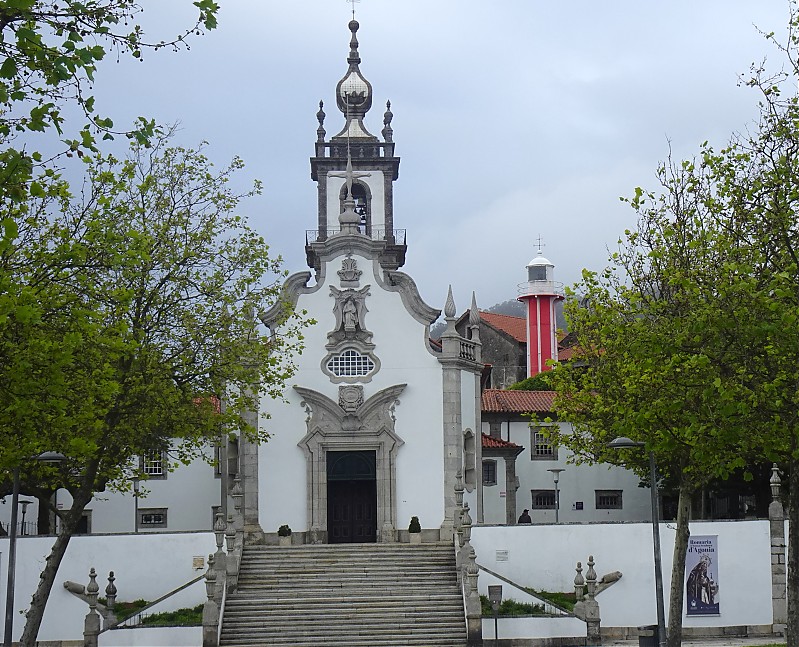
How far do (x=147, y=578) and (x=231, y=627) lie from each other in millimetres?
3866

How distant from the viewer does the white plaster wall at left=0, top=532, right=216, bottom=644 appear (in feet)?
97.0

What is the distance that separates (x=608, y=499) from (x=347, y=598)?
18276mm

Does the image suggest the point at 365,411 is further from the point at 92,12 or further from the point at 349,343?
the point at 92,12

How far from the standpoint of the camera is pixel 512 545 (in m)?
32.0

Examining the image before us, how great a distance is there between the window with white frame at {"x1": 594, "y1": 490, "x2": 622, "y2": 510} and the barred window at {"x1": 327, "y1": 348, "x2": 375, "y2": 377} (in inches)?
552

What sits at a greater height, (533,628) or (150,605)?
(150,605)

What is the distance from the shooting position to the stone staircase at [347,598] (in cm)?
2781

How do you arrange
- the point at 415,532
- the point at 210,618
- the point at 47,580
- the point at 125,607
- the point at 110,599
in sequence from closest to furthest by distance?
the point at 47,580 < the point at 210,618 < the point at 110,599 < the point at 125,607 < the point at 415,532

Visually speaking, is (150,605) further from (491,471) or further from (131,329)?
(491,471)

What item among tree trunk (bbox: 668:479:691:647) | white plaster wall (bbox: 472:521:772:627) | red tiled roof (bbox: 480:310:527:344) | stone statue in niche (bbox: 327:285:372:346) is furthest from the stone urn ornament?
red tiled roof (bbox: 480:310:527:344)

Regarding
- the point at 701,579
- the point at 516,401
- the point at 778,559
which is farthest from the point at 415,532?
the point at 516,401

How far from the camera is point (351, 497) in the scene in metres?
35.8

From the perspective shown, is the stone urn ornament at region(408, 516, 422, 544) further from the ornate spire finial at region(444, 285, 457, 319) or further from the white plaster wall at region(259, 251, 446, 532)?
the ornate spire finial at region(444, 285, 457, 319)

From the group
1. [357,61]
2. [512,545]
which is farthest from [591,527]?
[357,61]
